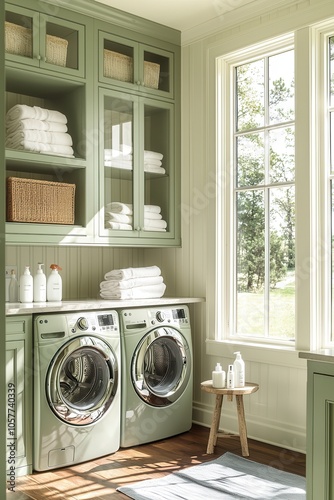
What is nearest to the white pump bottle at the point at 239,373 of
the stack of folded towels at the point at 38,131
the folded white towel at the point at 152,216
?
the folded white towel at the point at 152,216

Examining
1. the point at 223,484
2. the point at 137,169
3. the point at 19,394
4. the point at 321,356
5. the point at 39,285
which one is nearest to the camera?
the point at 321,356

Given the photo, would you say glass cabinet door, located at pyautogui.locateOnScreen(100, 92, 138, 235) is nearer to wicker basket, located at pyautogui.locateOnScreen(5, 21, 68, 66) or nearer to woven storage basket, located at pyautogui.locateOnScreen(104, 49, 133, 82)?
woven storage basket, located at pyautogui.locateOnScreen(104, 49, 133, 82)

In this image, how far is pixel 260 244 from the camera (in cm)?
372

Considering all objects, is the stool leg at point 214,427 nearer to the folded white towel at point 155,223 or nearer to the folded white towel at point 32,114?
the folded white towel at point 155,223

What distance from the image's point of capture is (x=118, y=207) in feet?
12.3

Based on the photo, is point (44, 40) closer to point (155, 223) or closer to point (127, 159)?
point (127, 159)

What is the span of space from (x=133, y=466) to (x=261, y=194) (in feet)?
6.17

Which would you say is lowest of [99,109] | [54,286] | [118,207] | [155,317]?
[155,317]

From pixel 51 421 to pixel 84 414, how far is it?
211 millimetres

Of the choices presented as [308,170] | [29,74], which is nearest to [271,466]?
[308,170]

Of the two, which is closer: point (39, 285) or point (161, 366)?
point (39, 285)

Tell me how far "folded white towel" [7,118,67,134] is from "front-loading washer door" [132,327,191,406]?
1412 mm

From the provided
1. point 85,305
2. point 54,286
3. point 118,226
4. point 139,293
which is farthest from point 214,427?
point 118,226

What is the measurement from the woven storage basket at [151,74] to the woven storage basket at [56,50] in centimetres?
64
